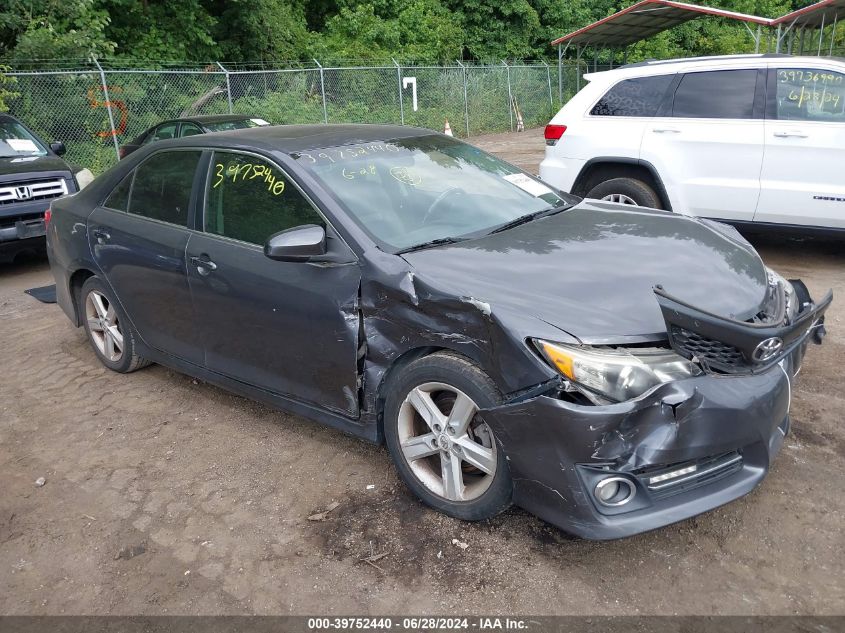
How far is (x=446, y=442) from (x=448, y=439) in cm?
2

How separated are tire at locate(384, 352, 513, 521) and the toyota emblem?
0.96 m

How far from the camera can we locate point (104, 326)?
507 cm

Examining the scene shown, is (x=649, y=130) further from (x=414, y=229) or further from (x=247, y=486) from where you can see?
(x=247, y=486)

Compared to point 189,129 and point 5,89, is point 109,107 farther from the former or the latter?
point 189,129

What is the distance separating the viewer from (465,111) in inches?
865

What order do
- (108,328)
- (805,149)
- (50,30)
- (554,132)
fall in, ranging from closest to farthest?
(108,328)
(805,149)
(554,132)
(50,30)

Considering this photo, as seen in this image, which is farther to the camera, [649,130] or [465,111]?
[465,111]

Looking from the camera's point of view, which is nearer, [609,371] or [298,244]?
[609,371]

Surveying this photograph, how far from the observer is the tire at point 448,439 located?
9.68ft

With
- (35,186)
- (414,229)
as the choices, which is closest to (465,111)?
(35,186)

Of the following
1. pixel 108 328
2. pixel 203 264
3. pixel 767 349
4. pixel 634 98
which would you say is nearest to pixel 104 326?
pixel 108 328

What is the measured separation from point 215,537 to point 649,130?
18.2 feet

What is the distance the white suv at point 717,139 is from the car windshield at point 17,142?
645 cm

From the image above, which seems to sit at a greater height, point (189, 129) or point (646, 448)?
point (189, 129)
